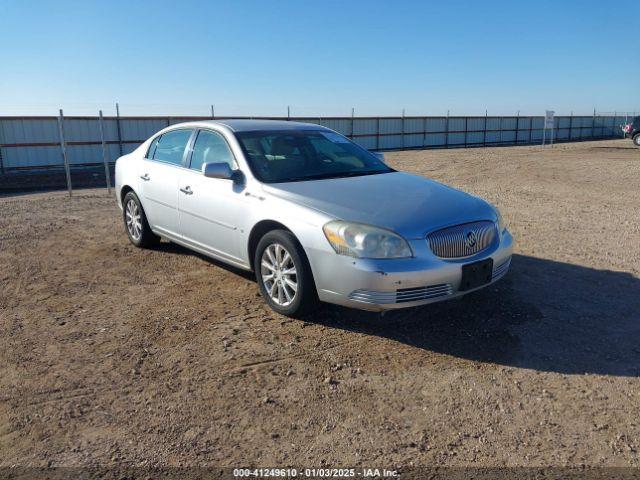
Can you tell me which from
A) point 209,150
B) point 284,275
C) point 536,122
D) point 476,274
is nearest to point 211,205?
point 209,150

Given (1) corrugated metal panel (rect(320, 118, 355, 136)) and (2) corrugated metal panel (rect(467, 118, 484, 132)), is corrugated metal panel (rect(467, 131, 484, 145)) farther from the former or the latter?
(1) corrugated metal panel (rect(320, 118, 355, 136))

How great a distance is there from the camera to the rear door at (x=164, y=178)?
5.60 metres

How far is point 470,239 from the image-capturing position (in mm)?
4043

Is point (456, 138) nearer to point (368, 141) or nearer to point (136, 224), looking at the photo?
point (368, 141)

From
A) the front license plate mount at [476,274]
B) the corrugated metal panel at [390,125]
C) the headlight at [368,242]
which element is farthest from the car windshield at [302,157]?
the corrugated metal panel at [390,125]

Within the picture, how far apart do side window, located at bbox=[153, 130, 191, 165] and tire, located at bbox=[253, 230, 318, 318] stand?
1827 millimetres

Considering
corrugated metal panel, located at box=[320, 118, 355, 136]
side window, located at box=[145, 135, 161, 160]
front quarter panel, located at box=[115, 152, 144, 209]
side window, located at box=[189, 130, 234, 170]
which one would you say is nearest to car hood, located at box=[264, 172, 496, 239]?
side window, located at box=[189, 130, 234, 170]

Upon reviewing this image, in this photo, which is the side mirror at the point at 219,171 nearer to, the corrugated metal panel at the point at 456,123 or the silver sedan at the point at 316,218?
the silver sedan at the point at 316,218

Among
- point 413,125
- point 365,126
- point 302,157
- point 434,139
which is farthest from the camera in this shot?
point 434,139

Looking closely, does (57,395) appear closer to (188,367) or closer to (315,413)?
(188,367)

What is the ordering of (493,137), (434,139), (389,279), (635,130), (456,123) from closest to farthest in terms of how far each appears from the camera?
1. (389,279)
2. (635,130)
3. (434,139)
4. (456,123)
5. (493,137)

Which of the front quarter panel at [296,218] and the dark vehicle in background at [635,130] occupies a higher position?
the dark vehicle in background at [635,130]

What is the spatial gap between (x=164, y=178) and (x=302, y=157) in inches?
63.0

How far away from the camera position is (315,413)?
305 cm
